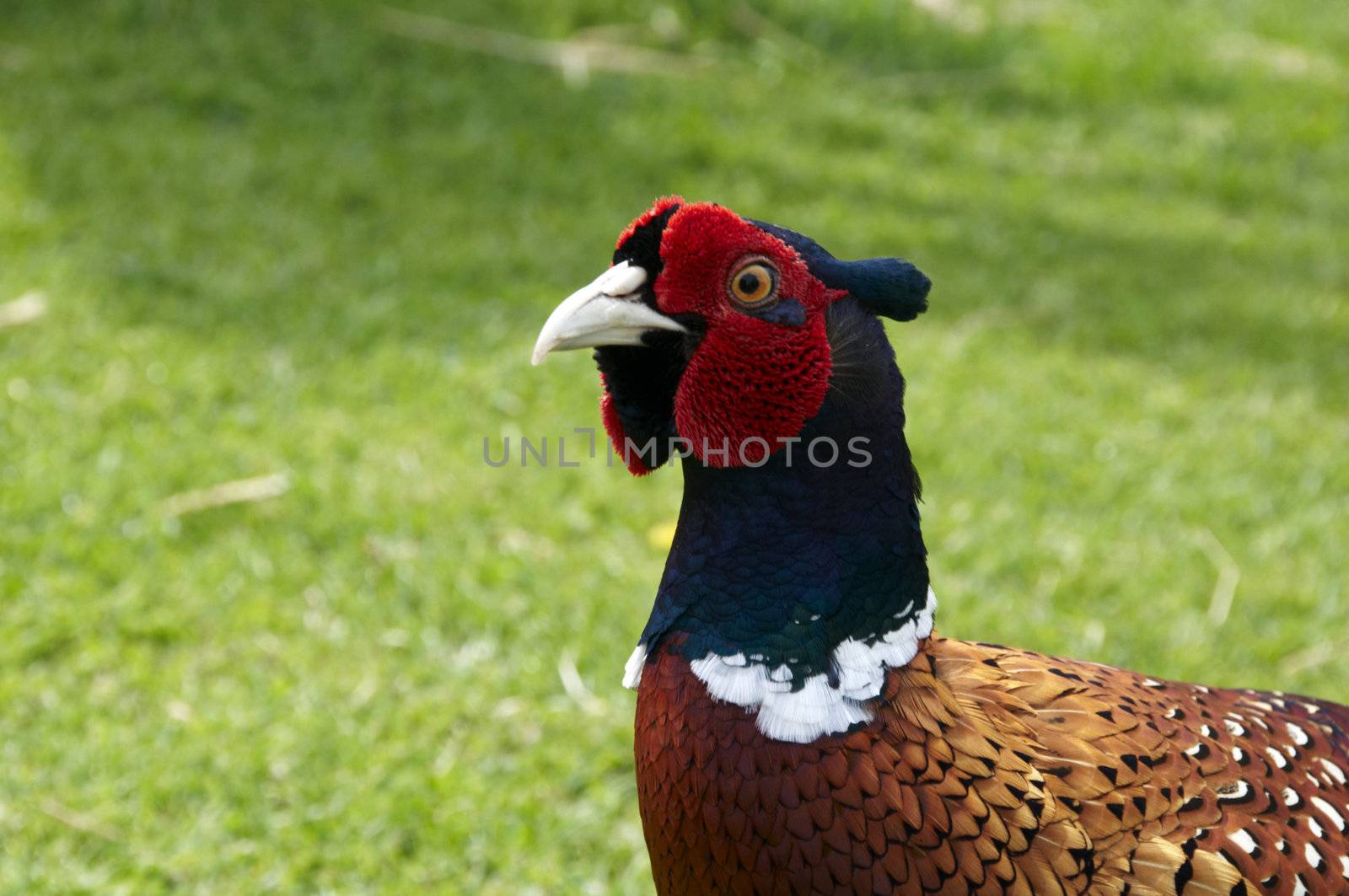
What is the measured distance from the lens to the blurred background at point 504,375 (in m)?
3.23

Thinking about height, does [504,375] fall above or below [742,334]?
below

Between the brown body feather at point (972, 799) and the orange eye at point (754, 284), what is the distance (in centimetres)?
55

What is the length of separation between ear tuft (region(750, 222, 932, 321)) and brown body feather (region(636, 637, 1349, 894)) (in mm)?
535

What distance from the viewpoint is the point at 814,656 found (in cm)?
188

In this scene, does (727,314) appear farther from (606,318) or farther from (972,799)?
(972,799)

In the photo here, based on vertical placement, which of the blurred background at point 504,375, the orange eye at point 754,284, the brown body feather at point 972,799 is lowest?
the blurred background at point 504,375

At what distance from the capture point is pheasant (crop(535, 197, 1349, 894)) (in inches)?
72.1

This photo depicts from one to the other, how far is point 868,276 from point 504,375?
2921 millimetres

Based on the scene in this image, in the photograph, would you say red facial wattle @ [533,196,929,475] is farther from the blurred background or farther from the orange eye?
the blurred background

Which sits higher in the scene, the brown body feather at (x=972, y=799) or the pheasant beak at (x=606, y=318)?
the pheasant beak at (x=606, y=318)

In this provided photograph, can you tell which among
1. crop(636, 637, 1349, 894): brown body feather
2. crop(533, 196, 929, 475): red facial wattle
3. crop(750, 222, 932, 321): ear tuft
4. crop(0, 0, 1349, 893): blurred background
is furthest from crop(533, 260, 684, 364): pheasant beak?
crop(0, 0, 1349, 893): blurred background

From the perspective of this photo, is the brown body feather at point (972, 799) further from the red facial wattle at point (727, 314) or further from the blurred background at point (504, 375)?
the blurred background at point (504, 375)

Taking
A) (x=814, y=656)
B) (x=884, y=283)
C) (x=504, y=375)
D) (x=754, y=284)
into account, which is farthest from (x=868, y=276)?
(x=504, y=375)

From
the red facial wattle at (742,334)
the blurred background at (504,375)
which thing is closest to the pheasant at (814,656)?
the red facial wattle at (742,334)
